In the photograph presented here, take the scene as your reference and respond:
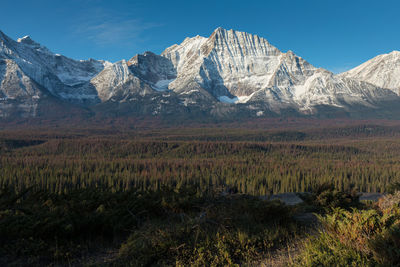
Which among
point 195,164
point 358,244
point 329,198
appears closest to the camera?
point 358,244

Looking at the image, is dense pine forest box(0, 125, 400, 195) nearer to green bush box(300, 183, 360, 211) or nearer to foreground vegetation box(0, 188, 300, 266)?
green bush box(300, 183, 360, 211)

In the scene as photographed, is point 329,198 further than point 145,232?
Yes

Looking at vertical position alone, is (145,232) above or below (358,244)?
below

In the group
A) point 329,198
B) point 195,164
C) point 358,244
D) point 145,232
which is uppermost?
point 358,244

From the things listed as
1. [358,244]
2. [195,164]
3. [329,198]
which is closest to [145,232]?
[358,244]

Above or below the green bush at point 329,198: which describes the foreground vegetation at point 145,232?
above

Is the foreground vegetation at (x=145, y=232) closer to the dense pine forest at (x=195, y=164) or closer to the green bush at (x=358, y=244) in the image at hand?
the green bush at (x=358, y=244)

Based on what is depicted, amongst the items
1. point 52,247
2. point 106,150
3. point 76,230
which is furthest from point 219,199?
point 106,150

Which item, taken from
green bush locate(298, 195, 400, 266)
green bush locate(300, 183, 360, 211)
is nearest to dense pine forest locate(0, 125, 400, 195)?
green bush locate(300, 183, 360, 211)

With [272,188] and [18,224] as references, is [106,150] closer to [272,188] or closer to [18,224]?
[272,188]

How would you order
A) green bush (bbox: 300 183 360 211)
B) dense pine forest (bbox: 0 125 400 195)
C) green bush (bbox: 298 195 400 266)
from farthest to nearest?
dense pine forest (bbox: 0 125 400 195) → green bush (bbox: 300 183 360 211) → green bush (bbox: 298 195 400 266)

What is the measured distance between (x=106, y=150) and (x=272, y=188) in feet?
370

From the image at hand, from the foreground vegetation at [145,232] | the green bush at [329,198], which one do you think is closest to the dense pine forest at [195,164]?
the green bush at [329,198]

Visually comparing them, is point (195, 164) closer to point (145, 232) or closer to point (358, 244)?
point (145, 232)
